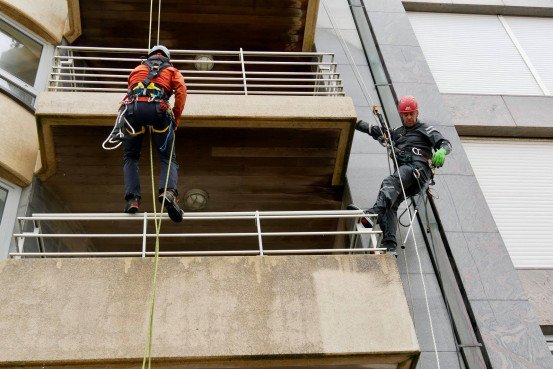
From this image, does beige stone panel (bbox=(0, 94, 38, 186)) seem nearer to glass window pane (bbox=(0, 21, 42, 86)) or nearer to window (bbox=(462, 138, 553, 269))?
glass window pane (bbox=(0, 21, 42, 86))

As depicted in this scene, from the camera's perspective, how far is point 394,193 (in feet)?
27.3

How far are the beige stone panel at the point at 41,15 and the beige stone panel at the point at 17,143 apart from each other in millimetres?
1820

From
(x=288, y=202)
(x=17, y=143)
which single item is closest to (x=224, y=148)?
(x=288, y=202)

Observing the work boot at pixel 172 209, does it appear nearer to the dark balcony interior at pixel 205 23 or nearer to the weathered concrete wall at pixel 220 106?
the weathered concrete wall at pixel 220 106

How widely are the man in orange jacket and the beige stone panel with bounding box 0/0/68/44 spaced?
12.3 ft

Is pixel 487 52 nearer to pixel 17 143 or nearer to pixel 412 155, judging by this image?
pixel 412 155

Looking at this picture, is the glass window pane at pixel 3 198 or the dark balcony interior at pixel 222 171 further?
the dark balcony interior at pixel 222 171

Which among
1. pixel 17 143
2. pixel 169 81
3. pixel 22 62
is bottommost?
pixel 169 81

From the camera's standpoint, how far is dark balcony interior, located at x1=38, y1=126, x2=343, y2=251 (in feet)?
30.5

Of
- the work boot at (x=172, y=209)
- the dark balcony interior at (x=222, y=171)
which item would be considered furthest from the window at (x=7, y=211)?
the work boot at (x=172, y=209)

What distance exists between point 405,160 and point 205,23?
4916 millimetres

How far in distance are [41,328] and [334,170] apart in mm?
4738

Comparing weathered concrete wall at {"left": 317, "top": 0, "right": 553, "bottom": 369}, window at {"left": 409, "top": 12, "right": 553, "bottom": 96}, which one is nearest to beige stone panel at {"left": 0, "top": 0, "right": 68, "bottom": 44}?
weathered concrete wall at {"left": 317, "top": 0, "right": 553, "bottom": 369}

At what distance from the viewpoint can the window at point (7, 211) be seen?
847cm
